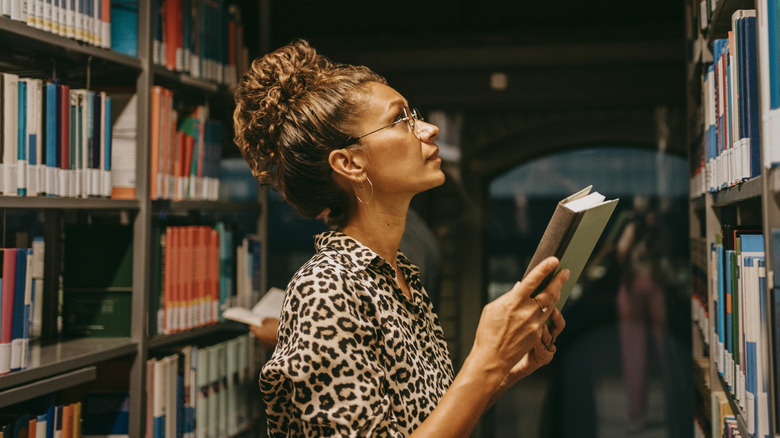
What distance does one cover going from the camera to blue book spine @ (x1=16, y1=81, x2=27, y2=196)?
1.74m

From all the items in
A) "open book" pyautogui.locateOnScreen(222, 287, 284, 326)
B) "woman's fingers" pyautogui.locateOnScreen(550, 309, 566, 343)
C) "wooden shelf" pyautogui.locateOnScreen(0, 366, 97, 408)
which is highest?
"woman's fingers" pyautogui.locateOnScreen(550, 309, 566, 343)

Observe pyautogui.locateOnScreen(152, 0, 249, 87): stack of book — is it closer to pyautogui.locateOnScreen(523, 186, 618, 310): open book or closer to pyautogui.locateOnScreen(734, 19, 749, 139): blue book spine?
pyautogui.locateOnScreen(523, 186, 618, 310): open book

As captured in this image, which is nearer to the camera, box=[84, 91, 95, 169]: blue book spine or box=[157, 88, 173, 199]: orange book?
box=[84, 91, 95, 169]: blue book spine

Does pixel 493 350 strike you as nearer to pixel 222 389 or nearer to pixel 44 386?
pixel 44 386

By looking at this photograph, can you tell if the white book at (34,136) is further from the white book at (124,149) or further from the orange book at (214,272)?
the orange book at (214,272)

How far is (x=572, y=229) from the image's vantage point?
42.4 inches

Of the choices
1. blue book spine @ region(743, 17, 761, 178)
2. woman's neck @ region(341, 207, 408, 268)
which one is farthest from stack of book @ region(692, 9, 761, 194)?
woman's neck @ region(341, 207, 408, 268)

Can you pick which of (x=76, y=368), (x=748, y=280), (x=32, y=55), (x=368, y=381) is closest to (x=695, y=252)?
(x=748, y=280)

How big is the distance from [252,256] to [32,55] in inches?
50.7

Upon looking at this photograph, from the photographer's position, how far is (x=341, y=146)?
1.34 m

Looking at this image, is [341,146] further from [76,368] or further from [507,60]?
[507,60]

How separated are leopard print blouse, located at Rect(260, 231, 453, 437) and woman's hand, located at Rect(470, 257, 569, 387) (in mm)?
154

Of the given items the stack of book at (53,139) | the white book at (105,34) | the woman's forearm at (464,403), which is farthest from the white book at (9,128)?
the woman's forearm at (464,403)

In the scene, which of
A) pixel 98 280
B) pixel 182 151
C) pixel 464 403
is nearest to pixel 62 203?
pixel 98 280
